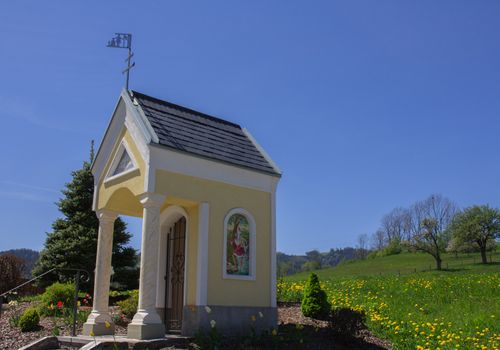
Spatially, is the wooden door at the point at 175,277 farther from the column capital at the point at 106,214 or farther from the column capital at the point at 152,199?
the column capital at the point at 152,199

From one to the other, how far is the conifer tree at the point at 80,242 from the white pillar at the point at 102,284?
319 inches

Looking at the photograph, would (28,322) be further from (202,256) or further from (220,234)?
(220,234)

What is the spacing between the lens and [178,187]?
10.8m

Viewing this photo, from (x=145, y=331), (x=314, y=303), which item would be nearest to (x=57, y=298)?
(x=145, y=331)

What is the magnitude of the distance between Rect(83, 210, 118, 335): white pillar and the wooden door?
1429 mm

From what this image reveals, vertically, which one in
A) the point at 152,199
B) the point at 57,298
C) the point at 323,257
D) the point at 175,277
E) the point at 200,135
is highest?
the point at 323,257

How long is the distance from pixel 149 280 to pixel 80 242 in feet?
35.8

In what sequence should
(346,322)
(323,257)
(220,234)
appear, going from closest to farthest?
1. (346,322)
2. (220,234)
3. (323,257)

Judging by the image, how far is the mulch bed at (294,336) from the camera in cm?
1063

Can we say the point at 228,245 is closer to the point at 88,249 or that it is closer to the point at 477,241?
the point at 88,249

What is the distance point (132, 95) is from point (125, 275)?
10688mm

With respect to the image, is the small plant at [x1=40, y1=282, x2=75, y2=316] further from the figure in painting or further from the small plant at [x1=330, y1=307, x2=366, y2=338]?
the small plant at [x1=330, y1=307, x2=366, y2=338]

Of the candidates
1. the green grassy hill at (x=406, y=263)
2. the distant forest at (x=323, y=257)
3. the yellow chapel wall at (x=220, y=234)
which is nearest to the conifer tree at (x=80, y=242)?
the yellow chapel wall at (x=220, y=234)

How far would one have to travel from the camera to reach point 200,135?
1224 cm
